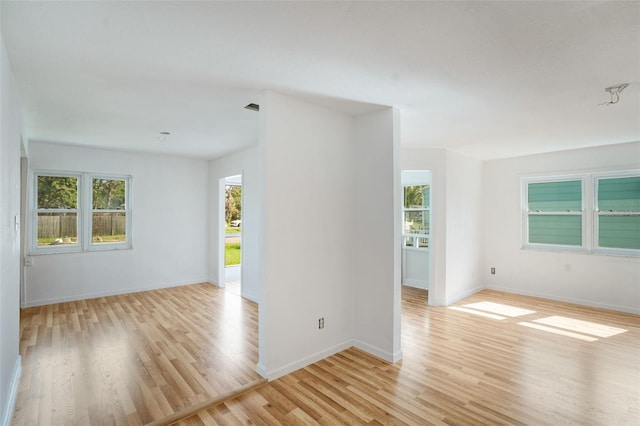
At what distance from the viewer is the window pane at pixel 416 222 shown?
238 inches

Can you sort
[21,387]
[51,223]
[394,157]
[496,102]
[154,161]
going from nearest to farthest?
[21,387]
[496,102]
[394,157]
[51,223]
[154,161]

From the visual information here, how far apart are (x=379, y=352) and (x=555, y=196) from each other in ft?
14.9

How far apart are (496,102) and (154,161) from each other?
223 inches

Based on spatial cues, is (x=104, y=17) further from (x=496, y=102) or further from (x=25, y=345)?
(x=25, y=345)

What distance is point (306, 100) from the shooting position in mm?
3010

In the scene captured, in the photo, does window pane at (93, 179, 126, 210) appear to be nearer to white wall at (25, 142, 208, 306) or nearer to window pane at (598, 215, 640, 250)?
white wall at (25, 142, 208, 306)

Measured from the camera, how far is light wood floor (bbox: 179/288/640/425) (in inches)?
90.0

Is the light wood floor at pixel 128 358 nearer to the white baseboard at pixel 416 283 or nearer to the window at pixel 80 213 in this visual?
the window at pixel 80 213

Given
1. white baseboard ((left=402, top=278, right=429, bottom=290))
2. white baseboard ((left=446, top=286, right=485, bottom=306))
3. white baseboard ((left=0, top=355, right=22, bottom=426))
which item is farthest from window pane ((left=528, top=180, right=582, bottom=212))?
white baseboard ((left=0, top=355, right=22, bottom=426))

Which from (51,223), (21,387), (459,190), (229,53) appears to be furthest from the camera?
(459,190)

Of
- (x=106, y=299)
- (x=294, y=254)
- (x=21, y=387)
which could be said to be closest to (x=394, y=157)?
(x=294, y=254)

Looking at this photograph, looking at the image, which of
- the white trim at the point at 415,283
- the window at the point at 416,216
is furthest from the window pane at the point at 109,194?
the white trim at the point at 415,283

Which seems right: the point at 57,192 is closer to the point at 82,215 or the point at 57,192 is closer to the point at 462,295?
the point at 82,215

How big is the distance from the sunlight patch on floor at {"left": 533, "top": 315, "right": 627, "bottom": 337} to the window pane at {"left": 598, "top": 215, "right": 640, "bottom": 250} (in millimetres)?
1533
